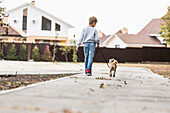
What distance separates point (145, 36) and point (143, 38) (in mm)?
971

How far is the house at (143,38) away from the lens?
4850 centimetres

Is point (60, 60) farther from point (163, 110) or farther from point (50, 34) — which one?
point (163, 110)

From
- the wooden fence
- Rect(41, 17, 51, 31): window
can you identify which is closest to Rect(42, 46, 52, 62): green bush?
the wooden fence

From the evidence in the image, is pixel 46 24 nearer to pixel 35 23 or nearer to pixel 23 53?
pixel 35 23

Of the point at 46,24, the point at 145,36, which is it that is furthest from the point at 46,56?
the point at 145,36

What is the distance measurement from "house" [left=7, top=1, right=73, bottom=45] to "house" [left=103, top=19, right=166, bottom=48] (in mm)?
9711

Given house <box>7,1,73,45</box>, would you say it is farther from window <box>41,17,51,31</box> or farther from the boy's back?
the boy's back

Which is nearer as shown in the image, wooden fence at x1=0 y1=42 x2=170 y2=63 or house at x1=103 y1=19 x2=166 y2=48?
wooden fence at x1=0 y1=42 x2=170 y2=63

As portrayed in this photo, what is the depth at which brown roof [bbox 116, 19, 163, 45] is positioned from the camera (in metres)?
49.0

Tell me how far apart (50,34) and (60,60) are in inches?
462

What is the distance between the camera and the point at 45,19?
4444 cm

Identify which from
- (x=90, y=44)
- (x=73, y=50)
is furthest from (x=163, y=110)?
(x=73, y=50)

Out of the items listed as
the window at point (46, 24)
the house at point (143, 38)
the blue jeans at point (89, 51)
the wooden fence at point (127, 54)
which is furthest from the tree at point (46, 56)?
the blue jeans at point (89, 51)

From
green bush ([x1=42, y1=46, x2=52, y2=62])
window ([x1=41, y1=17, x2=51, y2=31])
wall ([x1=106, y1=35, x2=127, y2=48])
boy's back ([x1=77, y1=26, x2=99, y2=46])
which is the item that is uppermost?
window ([x1=41, y1=17, x2=51, y2=31])
